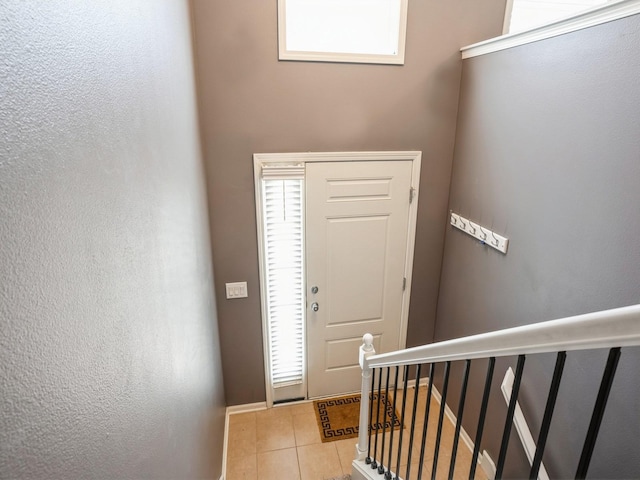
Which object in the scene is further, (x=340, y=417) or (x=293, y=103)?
(x=340, y=417)

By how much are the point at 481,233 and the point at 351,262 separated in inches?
42.6

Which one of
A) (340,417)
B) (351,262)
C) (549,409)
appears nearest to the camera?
(549,409)

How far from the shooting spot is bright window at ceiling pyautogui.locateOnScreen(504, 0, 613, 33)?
8.80ft

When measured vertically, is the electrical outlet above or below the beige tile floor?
above

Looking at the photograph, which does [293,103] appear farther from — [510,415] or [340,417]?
[340,417]

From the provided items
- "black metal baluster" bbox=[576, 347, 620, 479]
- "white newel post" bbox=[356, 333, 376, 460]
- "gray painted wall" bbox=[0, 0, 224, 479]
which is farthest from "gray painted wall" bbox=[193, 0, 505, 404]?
"black metal baluster" bbox=[576, 347, 620, 479]

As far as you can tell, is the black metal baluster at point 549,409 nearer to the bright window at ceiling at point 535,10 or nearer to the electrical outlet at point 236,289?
the electrical outlet at point 236,289

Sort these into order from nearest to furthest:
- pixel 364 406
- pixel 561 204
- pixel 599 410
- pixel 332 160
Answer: pixel 599 410 → pixel 561 204 → pixel 364 406 → pixel 332 160

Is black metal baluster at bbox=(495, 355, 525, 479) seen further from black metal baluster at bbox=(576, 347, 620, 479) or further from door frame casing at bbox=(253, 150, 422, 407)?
door frame casing at bbox=(253, 150, 422, 407)

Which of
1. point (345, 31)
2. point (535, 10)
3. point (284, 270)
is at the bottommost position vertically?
point (284, 270)

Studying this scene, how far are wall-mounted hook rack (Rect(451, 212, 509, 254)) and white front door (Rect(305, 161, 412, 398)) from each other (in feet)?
1.40

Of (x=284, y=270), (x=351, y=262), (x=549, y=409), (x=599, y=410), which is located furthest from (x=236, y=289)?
(x=599, y=410)

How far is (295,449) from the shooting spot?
3.04 meters

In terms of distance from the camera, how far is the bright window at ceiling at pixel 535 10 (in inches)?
106
